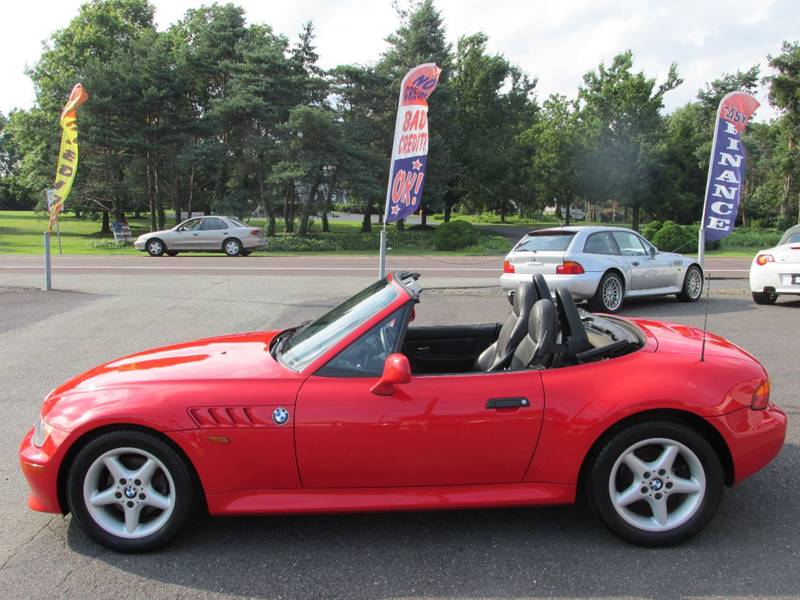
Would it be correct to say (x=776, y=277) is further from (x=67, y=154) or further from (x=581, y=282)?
(x=67, y=154)

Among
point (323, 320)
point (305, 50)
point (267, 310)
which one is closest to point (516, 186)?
point (305, 50)

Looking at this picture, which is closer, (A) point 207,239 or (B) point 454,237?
(A) point 207,239

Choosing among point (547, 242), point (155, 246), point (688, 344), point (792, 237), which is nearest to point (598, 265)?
point (547, 242)

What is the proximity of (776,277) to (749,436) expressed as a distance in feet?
28.6

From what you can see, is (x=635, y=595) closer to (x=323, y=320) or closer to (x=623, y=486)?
(x=623, y=486)

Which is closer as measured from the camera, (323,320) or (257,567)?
(257,567)

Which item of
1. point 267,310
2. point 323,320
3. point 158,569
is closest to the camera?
point 158,569

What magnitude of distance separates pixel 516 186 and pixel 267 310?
43942mm

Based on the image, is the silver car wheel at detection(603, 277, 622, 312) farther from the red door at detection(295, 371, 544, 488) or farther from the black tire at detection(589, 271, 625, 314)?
the red door at detection(295, 371, 544, 488)

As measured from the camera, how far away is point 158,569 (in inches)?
118

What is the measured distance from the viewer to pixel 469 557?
10.2 feet

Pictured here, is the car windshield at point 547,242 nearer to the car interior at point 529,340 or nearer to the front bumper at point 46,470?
the car interior at point 529,340

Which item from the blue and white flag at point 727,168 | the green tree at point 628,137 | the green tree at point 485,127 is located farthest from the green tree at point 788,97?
the blue and white flag at point 727,168

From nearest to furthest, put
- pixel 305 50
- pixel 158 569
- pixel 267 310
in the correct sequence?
pixel 158 569, pixel 267 310, pixel 305 50
